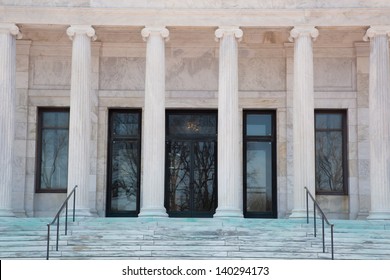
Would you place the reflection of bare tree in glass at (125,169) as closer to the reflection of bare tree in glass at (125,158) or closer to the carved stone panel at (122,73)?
the reflection of bare tree in glass at (125,158)

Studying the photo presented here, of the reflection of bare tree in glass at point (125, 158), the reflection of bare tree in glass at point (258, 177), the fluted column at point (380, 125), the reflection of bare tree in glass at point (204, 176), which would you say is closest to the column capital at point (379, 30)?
the fluted column at point (380, 125)

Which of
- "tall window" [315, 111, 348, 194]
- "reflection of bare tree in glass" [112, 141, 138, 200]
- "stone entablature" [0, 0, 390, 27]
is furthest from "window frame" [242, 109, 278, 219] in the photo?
"stone entablature" [0, 0, 390, 27]

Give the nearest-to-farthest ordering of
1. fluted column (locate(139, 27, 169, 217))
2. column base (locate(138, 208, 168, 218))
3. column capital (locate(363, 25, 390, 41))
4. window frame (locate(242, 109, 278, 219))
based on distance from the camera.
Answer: column base (locate(138, 208, 168, 218)), fluted column (locate(139, 27, 169, 217)), column capital (locate(363, 25, 390, 41)), window frame (locate(242, 109, 278, 219))

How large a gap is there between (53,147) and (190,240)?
10300mm

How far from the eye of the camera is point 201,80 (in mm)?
29422

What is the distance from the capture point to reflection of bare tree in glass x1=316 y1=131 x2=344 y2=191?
29.3m

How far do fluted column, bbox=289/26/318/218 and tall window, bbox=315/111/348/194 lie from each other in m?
4.28

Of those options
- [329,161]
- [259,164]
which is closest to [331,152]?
[329,161]

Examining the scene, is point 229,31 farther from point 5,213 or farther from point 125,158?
point 5,213

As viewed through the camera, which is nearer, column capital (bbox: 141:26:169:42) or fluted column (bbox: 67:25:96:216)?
fluted column (bbox: 67:25:96:216)

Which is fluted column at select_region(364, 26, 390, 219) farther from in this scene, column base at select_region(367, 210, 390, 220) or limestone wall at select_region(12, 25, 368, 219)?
limestone wall at select_region(12, 25, 368, 219)

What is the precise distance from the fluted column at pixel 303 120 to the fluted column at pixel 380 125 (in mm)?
2089

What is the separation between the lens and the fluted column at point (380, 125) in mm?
24969

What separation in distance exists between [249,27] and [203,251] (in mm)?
9280
